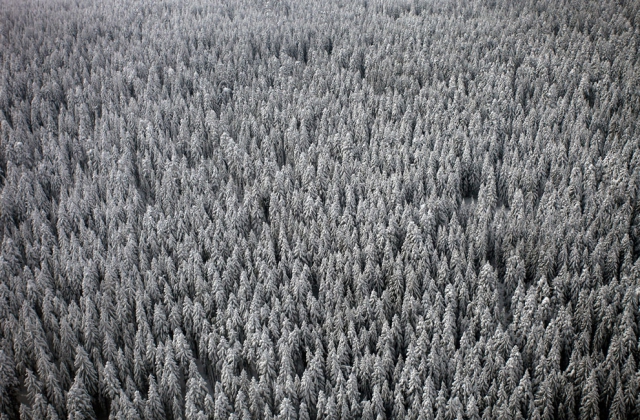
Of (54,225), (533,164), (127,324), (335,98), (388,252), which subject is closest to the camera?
(127,324)

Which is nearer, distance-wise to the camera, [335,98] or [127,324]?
[127,324]

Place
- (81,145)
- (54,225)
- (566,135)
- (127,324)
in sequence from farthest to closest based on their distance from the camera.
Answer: (81,145)
(566,135)
(54,225)
(127,324)

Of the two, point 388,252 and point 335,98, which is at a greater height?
point 335,98

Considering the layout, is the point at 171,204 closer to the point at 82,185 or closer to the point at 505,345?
the point at 82,185

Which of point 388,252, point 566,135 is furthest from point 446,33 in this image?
point 388,252

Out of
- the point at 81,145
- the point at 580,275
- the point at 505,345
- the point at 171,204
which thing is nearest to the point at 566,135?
the point at 580,275

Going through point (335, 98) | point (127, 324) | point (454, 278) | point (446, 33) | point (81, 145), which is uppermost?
point (446, 33)
